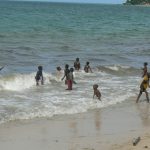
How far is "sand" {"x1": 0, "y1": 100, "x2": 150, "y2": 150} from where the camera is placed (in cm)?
1153

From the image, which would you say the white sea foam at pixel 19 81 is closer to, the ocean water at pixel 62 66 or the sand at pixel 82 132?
the ocean water at pixel 62 66

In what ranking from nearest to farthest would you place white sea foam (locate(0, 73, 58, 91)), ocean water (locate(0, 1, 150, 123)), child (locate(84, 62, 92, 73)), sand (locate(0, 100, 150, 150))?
1. sand (locate(0, 100, 150, 150))
2. ocean water (locate(0, 1, 150, 123))
3. white sea foam (locate(0, 73, 58, 91))
4. child (locate(84, 62, 92, 73))

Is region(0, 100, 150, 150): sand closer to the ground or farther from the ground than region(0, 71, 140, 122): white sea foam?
farther from the ground

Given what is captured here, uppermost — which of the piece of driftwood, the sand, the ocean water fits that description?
the piece of driftwood

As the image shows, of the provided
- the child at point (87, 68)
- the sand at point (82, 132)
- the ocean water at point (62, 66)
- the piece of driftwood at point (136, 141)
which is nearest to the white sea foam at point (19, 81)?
the ocean water at point (62, 66)

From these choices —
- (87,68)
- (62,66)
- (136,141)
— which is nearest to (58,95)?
(87,68)

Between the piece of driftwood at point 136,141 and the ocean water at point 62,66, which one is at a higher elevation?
the piece of driftwood at point 136,141

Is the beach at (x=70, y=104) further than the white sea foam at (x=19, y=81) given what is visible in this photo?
No

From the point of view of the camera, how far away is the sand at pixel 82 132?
11531mm


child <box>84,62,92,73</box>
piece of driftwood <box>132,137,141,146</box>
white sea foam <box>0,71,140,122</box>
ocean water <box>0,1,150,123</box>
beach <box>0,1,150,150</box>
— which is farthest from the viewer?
child <box>84,62,92,73</box>

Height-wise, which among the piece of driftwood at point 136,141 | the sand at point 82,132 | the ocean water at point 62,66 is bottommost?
the ocean water at point 62,66

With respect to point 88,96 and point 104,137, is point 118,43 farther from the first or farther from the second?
point 104,137

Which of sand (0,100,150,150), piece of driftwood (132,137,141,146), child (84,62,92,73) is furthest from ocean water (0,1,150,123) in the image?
piece of driftwood (132,137,141,146)

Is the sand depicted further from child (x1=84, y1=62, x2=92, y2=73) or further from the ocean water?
child (x1=84, y1=62, x2=92, y2=73)
